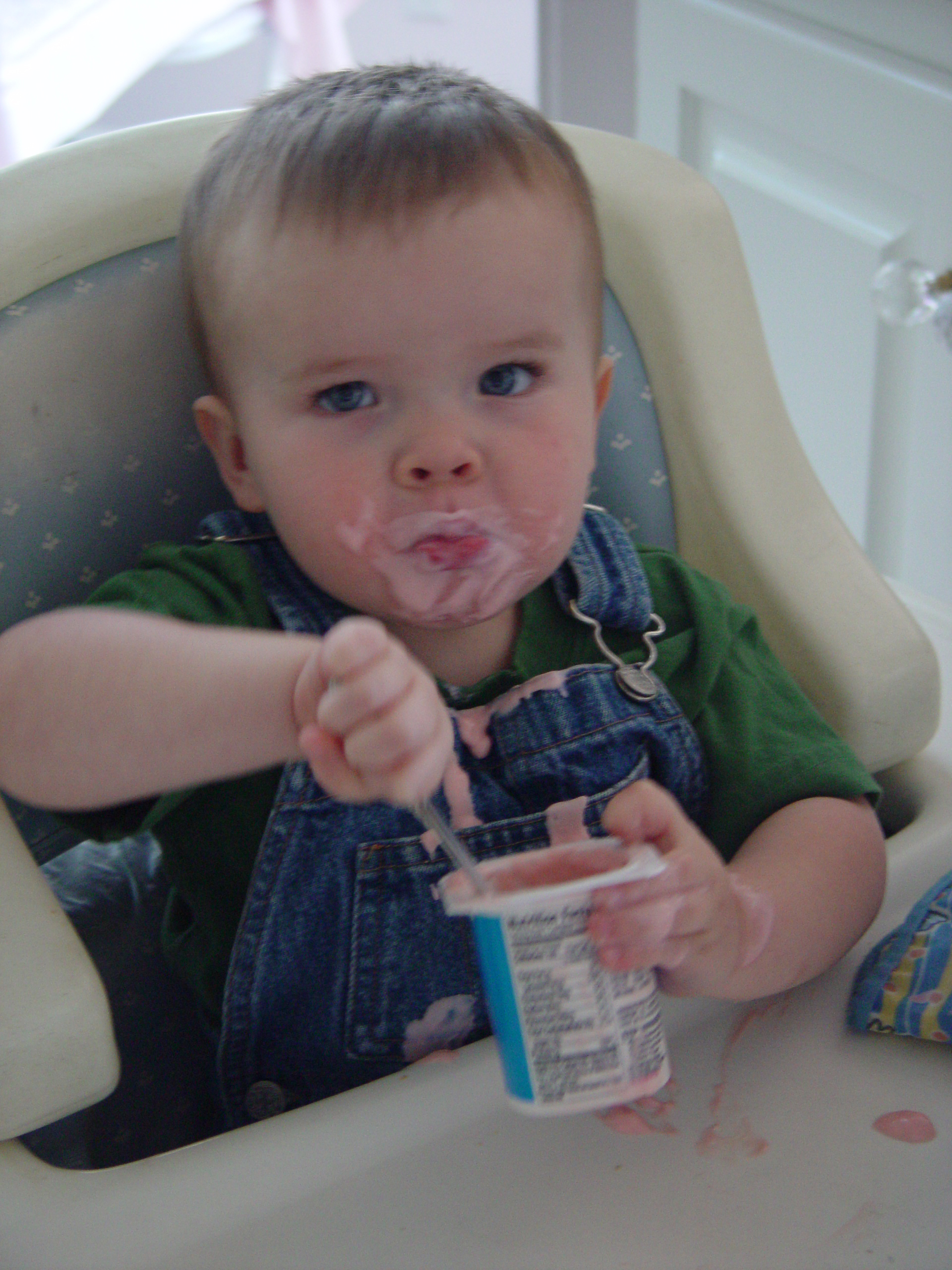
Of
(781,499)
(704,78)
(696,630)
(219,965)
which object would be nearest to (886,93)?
(704,78)

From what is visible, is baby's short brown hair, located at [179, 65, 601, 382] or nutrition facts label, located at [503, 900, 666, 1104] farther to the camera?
baby's short brown hair, located at [179, 65, 601, 382]

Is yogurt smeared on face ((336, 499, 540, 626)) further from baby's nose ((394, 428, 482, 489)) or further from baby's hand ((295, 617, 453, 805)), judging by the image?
baby's hand ((295, 617, 453, 805))

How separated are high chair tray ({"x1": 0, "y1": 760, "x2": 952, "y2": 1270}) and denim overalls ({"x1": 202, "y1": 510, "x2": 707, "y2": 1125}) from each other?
0.07 m

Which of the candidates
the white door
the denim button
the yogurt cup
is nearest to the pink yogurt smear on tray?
the yogurt cup

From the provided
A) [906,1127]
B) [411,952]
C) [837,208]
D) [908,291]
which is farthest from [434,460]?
[837,208]

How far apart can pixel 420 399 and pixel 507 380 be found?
0.06 m

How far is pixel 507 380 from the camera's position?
67 cm

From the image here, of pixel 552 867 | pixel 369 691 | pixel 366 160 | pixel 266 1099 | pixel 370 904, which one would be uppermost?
pixel 366 160

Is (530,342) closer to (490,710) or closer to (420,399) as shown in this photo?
(420,399)

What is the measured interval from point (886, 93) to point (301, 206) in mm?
1009

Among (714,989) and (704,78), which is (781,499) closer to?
(714,989)

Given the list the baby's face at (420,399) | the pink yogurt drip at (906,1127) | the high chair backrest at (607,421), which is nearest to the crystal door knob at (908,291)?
the high chair backrest at (607,421)

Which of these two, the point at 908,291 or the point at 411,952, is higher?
the point at 908,291

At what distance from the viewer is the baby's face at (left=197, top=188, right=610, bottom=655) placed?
2.04 feet
